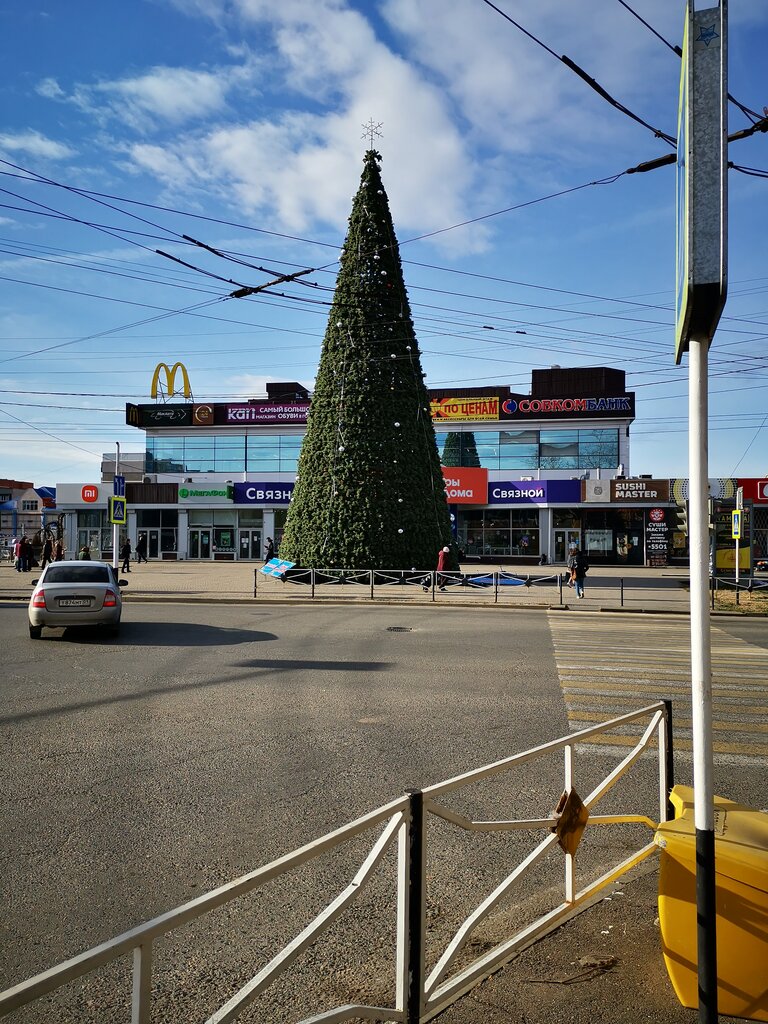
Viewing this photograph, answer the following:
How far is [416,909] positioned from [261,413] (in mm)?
56802

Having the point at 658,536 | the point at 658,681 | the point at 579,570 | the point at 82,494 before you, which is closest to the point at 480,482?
the point at 658,536

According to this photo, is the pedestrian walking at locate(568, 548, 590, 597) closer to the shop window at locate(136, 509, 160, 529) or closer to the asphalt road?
the asphalt road

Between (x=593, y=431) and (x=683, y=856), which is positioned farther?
(x=593, y=431)

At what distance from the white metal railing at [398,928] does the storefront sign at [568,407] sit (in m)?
50.5

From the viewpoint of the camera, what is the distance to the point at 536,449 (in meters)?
53.4

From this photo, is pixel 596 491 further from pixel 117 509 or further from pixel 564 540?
pixel 117 509

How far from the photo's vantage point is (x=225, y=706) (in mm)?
8836

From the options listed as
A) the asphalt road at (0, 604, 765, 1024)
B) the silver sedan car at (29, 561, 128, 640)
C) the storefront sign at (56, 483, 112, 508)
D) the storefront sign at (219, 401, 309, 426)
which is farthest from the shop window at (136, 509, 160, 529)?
the asphalt road at (0, 604, 765, 1024)

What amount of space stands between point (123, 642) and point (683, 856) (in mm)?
12683

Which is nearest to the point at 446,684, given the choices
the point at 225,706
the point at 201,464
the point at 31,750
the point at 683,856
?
the point at 225,706

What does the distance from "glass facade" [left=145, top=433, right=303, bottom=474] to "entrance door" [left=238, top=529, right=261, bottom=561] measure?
5912 millimetres

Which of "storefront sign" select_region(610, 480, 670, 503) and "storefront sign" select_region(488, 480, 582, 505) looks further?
"storefront sign" select_region(488, 480, 582, 505)

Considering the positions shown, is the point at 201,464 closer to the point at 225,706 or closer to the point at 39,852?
the point at 225,706

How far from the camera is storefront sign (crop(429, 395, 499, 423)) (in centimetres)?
5434
